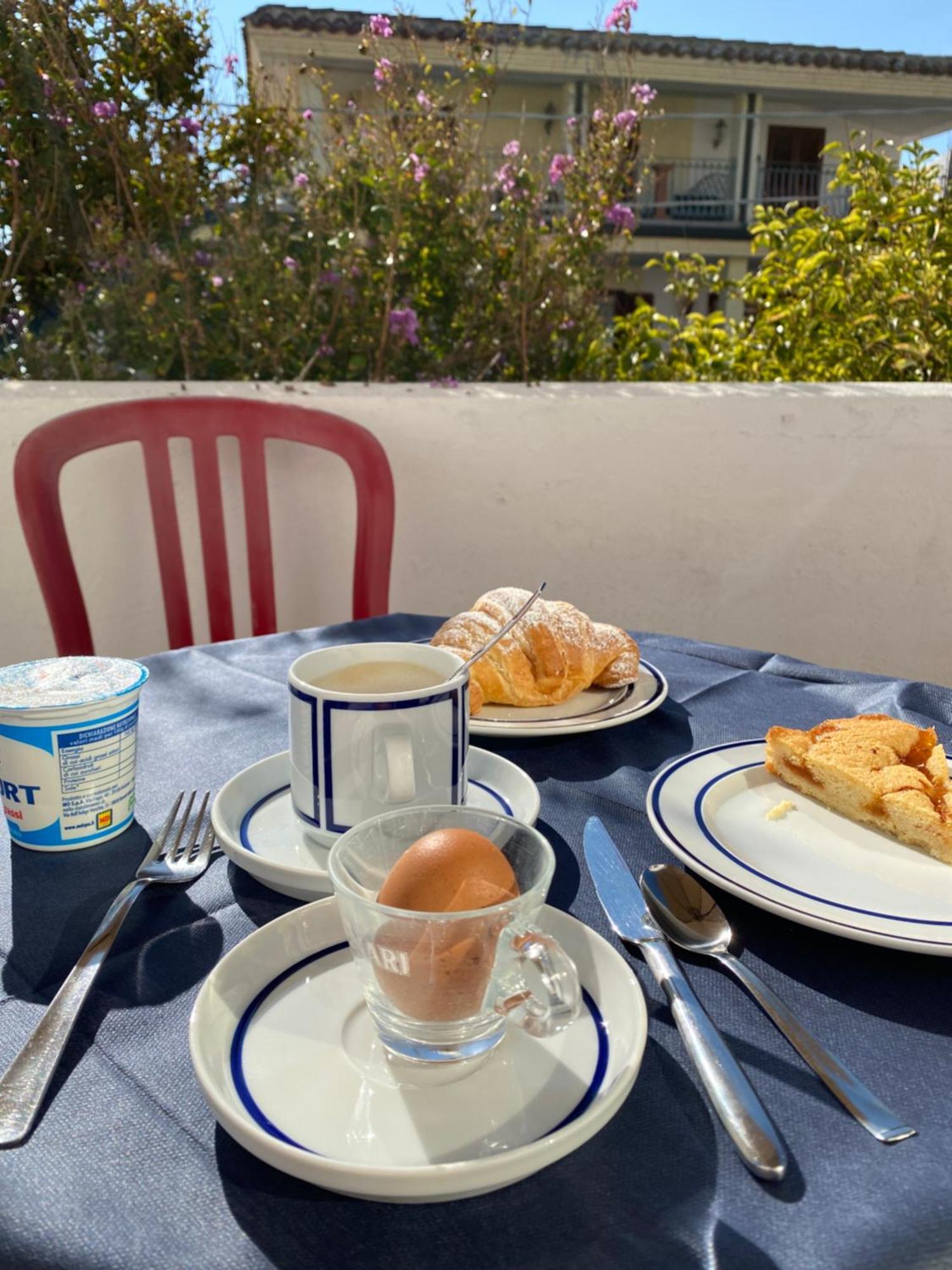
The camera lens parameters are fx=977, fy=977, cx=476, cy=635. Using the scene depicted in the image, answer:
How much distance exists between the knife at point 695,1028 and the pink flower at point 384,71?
2.24 metres

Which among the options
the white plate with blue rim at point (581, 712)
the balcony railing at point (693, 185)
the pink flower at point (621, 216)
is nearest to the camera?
the white plate with blue rim at point (581, 712)

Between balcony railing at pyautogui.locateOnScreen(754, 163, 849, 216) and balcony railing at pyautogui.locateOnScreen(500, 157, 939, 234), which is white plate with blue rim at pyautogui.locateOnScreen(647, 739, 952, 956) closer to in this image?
balcony railing at pyautogui.locateOnScreen(500, 157, 939, 234)

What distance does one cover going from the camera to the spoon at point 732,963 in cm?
47

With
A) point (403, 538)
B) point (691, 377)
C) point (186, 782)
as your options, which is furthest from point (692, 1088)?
point (691, 377)

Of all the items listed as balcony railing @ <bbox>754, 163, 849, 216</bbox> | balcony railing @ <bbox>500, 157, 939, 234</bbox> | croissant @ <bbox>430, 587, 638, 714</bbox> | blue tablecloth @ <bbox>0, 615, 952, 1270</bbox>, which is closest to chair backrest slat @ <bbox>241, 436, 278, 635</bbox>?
croissant @ <bbox>430, 587, 638, 714</bbox>

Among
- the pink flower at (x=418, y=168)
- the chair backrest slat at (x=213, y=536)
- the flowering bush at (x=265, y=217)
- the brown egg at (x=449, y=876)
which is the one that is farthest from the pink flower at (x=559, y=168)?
the brown egg at (x=449, y=876)

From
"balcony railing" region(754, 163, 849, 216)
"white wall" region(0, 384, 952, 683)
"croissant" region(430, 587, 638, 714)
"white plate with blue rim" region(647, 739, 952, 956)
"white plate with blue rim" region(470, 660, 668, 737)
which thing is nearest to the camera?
"white plate with blue rim" region(647, 739, 952, 956)

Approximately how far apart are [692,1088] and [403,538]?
1.80m

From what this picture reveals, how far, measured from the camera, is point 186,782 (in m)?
0.88

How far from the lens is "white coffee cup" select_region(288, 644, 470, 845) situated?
69cm

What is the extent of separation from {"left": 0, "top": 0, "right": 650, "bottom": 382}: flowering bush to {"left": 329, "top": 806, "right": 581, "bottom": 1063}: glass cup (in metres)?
2.03

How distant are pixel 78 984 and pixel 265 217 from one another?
2.17 m

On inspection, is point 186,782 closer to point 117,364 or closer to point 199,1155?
point 199,1155

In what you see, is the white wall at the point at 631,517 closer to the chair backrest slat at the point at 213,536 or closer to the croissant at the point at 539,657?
the chair backrest slat at the point at 213,536
